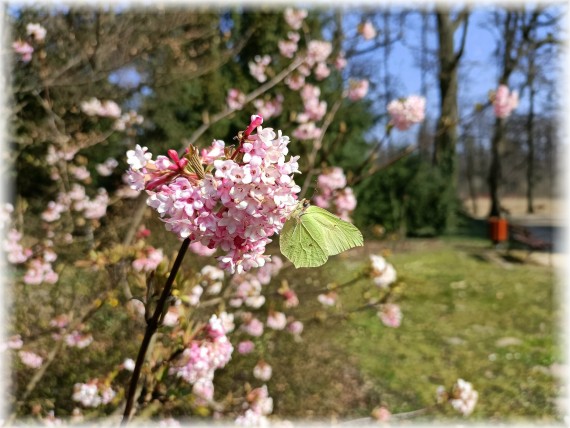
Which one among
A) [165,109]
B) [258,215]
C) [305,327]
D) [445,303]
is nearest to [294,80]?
[305,327]

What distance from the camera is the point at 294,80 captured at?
405 cm

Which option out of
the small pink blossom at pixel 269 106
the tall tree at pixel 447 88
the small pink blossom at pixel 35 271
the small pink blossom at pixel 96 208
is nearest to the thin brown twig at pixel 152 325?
the small pink blossom at pixel 35 271

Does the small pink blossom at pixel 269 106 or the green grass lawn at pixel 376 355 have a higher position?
the small pink blossom at pixel 269 106

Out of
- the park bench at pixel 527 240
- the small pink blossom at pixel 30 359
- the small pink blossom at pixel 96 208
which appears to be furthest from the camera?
the park bench at pixel 527 240

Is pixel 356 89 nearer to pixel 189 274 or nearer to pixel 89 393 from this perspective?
pixel 89 393

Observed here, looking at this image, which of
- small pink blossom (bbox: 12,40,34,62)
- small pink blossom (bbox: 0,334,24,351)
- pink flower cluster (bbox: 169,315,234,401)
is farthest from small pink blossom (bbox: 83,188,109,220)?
pink flower cluster (bbox: 169,315,234,401)

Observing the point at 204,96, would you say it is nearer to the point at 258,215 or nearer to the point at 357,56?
the point at 357,56

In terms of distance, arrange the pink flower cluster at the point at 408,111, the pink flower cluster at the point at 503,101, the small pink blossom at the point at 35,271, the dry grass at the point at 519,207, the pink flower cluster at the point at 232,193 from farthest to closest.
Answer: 1. the dry grass at the point at 519,207
2. the pink flower cluster at the point at 503,101
3. the small pink blossom at the point at 35,271
4. the pink flower cluster at the point at 408,111
5. the pink flower cluster at the point at 232,193

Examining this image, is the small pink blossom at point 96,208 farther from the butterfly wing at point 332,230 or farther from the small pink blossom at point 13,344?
the butterfly wing at point 332,230

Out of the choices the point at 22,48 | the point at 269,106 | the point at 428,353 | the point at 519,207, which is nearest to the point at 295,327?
the point at 269,106

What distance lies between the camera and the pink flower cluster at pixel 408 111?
3168 mm

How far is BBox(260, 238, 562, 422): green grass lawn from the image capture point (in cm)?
403

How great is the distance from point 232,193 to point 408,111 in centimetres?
247

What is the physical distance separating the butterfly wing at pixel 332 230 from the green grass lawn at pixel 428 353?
1717mm
